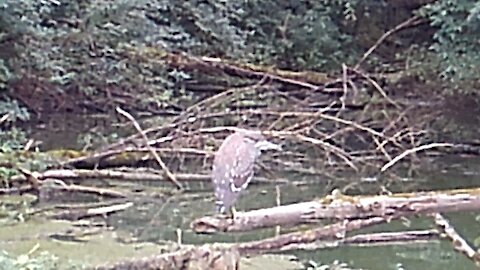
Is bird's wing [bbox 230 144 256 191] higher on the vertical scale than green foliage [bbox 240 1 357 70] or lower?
lower

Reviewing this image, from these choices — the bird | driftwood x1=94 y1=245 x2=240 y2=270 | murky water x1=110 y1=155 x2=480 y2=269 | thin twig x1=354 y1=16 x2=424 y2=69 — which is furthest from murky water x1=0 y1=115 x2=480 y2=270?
thin twig x1=354 y1=16 x2=424 y2=69

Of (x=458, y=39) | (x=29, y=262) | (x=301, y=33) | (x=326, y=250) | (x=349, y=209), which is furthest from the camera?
(x=301, y=33)

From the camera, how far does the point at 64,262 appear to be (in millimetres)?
5758

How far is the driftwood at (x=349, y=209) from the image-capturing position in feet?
14.7

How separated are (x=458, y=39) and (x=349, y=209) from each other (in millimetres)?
6137

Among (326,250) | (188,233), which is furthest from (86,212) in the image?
(326,250)

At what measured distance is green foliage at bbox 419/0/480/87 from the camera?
10031 mm

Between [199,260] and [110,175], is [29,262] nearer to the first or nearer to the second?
[199,260]

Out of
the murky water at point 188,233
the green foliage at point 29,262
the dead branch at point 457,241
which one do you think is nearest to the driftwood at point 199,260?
the green foliage at point 29,262

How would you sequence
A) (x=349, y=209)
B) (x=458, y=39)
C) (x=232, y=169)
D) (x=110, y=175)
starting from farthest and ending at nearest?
(x=458, y=39) → (x=110, y=175) → (x=232, y=169) → (x=349, y=209)

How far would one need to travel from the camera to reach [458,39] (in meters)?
10.4

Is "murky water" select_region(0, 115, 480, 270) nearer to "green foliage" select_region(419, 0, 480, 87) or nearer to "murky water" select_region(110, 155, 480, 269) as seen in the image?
"murky water" select_region(110, 155, 480, 269)

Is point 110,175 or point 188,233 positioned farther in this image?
point 110,175

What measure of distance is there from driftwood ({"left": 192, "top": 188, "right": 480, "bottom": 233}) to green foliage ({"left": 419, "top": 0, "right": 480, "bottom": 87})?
18.4 feet
